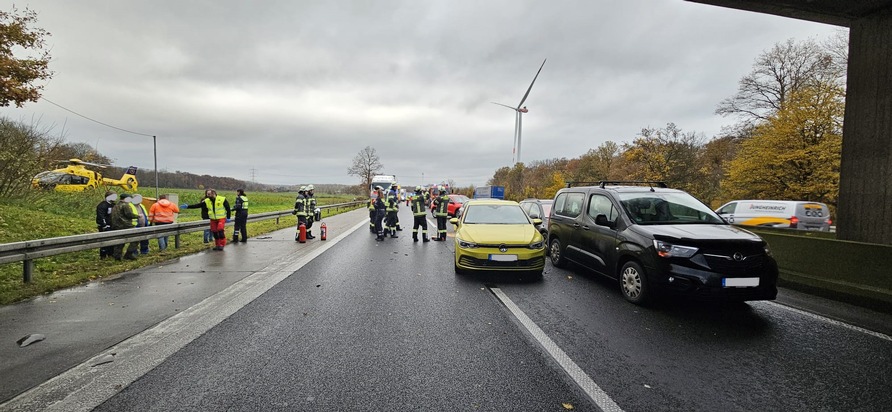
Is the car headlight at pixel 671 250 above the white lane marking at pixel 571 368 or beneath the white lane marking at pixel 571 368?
above

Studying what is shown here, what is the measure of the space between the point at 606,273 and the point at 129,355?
20.1 ft

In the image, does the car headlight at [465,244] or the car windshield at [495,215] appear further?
the car windshield at [495,215]

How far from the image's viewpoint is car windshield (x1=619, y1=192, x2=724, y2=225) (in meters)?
5.98

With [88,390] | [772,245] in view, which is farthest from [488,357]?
[772,245]

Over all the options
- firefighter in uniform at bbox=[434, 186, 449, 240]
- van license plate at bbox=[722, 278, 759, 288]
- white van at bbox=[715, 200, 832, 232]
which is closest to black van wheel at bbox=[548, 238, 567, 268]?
van license plate at bbox=[722, 278, 759, 288]

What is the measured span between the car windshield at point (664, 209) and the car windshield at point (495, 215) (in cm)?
227

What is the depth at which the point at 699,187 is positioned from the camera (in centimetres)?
3694

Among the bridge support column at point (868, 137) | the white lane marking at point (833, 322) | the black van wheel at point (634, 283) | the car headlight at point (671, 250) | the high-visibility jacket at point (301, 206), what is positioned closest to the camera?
the white lane marking at point (833, 322)

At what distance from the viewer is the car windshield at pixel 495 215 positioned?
823 centimetres

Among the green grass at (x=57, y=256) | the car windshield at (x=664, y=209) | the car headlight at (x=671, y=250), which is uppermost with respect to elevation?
the car windshield at (x=664, y=209)

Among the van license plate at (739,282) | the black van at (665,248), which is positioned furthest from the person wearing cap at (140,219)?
the van license plate at (739,282)

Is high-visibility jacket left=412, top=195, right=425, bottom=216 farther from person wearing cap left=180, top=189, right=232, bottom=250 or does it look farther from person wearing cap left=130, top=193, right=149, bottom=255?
person wearing cap left=130, top=193, right=149, bottom=255

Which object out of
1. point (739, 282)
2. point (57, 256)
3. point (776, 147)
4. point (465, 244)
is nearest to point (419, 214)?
point (465, 244)

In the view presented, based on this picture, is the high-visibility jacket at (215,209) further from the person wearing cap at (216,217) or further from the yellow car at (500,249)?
the yellow car at (500,249)
